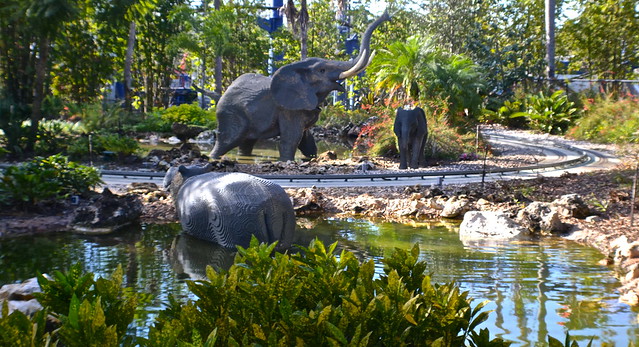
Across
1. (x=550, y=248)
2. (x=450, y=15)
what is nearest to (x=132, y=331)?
(x=550, y=248)

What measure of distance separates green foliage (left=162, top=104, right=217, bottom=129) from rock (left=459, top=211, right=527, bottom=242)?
60.8 feet

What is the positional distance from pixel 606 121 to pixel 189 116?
1544cm

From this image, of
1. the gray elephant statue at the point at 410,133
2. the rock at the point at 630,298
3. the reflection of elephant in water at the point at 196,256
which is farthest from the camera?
the gray elephant statue at the point at 410,133

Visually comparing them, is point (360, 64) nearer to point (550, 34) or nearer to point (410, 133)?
point (410, 133)

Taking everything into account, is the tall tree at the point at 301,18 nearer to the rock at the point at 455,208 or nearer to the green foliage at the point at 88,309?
the rock at the point at 455,208

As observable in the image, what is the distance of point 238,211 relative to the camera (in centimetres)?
705

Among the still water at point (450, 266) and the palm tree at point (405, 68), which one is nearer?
the still water at point (450, 266)

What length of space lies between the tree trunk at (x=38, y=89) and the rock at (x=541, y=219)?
10.1 m

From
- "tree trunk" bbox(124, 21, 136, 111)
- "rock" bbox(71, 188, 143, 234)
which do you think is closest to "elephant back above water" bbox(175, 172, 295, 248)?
"rock" bbox(71, 188, 143, 234)

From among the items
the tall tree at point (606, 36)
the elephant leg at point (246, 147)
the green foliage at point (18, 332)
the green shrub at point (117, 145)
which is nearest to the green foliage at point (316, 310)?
the green foliage at point (18, 332)

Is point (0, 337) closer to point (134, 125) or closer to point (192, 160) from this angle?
point (192, 160)

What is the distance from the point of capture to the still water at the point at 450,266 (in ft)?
16.1

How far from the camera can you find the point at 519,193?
10.1 metres

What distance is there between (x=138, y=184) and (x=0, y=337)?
8.55 m
